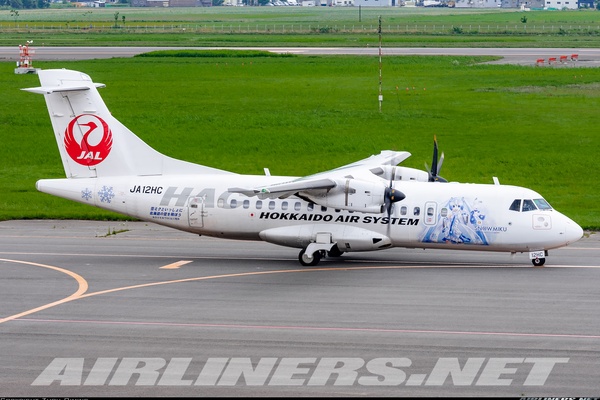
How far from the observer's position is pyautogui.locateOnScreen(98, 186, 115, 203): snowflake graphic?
31938mm

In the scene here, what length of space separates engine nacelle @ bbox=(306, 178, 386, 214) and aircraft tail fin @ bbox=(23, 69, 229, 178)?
6361 mm

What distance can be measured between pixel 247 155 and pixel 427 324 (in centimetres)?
3191

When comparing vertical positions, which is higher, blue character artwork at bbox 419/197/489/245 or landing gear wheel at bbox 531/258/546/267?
blue character artwork at bbox 419/197/489/245

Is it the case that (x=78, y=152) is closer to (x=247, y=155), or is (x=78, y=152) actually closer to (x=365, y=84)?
(x=247, y=155)

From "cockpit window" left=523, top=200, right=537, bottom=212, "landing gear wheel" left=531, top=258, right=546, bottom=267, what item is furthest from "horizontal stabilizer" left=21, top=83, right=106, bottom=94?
"landing gear wheel" left=531, top=258, right=546, bottom=267

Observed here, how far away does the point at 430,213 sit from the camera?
30.2 metres

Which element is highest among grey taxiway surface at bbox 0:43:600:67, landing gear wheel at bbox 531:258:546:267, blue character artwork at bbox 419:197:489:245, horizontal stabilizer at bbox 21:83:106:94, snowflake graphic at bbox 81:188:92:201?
horizontal stabilizer at bbox 21:83:106:94

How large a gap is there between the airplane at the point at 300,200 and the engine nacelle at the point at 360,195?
1.3 inches

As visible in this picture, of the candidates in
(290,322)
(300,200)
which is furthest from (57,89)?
(290,322)

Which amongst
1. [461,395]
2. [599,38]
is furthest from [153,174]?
[599,38]

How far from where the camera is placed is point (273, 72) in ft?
280

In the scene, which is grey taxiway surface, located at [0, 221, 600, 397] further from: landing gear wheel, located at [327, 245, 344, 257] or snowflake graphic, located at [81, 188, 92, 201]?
snowflake graphic, located at [81, 188, 92, 201]

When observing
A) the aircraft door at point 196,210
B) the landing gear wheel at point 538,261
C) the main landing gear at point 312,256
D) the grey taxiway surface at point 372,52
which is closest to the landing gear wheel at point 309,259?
the main landing gear at point 312,256

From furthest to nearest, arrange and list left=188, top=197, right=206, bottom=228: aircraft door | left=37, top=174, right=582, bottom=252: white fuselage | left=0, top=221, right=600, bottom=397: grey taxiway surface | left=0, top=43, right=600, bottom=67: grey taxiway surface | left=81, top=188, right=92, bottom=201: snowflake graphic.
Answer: left=0, top=43, right=600, bottom=67: grey taxiway surface, left=81, top=188, right=92, bottom=201: snowflake graphic, left=188, top=197, right=206, bottom=228: aircraft door, left=37, top=174, right=582, bottom=252: white fuselage, left=0, top=221, right=600, bottom=397: grey taxiway surface
